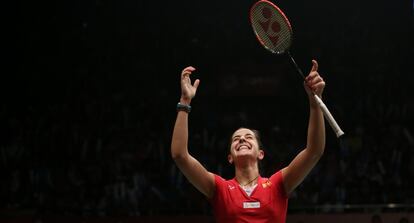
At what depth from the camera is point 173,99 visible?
12.7m

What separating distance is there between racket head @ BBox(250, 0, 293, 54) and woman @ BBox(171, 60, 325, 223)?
2.58 feet

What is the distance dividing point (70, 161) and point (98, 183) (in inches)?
34.5

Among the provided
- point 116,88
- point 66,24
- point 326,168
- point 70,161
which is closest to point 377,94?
point 326,168

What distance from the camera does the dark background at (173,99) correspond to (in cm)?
966

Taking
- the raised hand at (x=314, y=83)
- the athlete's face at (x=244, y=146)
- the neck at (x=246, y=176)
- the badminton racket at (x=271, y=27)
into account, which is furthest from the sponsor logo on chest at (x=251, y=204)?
the badminton racket at (x=271, y=27)

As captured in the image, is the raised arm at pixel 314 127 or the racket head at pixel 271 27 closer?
the raised arm at pixel 314 127

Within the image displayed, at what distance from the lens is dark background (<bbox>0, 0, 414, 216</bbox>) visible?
966cm

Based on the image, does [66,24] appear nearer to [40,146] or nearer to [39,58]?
Result: [39,58]

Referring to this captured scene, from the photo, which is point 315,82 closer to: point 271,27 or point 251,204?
point 251,204

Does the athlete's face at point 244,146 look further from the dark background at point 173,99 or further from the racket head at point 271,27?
the dark background at point 173,99

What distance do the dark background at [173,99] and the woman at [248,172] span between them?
413cm

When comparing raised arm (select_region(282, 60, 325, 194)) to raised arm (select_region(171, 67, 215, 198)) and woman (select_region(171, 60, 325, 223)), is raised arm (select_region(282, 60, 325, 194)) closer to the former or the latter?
woman (select_region(171, 60, 325, 223))

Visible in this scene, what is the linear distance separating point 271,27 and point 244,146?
1002 mm

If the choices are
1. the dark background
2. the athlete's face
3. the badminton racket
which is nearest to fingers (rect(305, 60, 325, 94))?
the athlete's face
